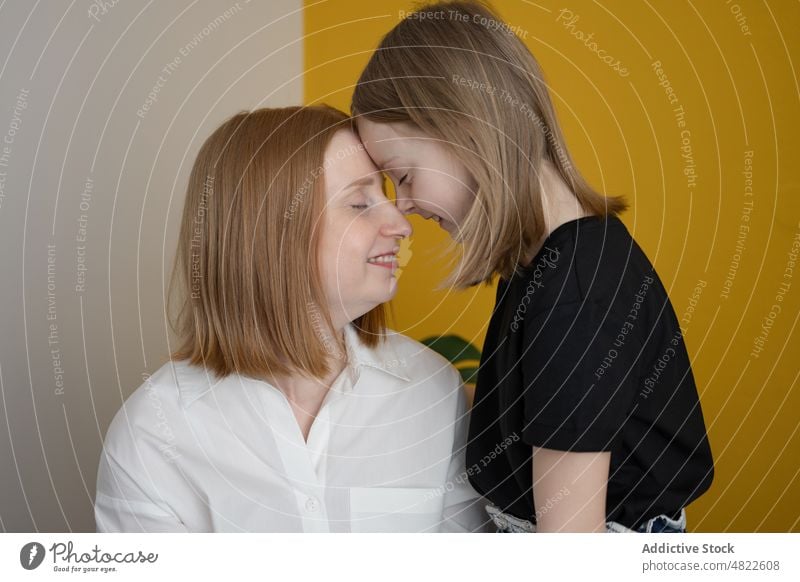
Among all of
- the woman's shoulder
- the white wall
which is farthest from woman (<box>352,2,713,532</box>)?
the white wall

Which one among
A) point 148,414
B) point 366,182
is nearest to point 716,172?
point 366,182

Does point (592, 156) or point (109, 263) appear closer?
point (109, 263)

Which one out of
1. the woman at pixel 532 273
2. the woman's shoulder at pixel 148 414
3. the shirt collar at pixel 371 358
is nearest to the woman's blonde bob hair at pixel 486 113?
the woman at pixel 532 273

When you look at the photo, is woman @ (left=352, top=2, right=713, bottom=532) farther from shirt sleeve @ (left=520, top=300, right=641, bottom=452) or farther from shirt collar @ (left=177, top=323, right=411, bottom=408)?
shirt collar @ (left=177, top=323, right=411, bottom=408)

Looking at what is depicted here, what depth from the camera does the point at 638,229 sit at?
157 cm

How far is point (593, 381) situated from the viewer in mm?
840

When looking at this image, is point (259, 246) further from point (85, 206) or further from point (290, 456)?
point (85, 206)

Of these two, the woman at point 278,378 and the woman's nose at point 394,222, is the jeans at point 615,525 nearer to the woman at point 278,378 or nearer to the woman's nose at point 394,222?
the woman at point 278,378

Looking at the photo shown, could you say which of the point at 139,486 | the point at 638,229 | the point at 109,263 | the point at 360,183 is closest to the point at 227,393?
the point at 139,486

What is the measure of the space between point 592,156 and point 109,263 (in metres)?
0.92

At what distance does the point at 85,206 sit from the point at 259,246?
44 cm

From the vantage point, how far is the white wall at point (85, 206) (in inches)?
47.4

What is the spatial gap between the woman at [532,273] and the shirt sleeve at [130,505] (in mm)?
409

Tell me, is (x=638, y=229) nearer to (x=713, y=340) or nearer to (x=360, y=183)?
(x=713, y=340)
